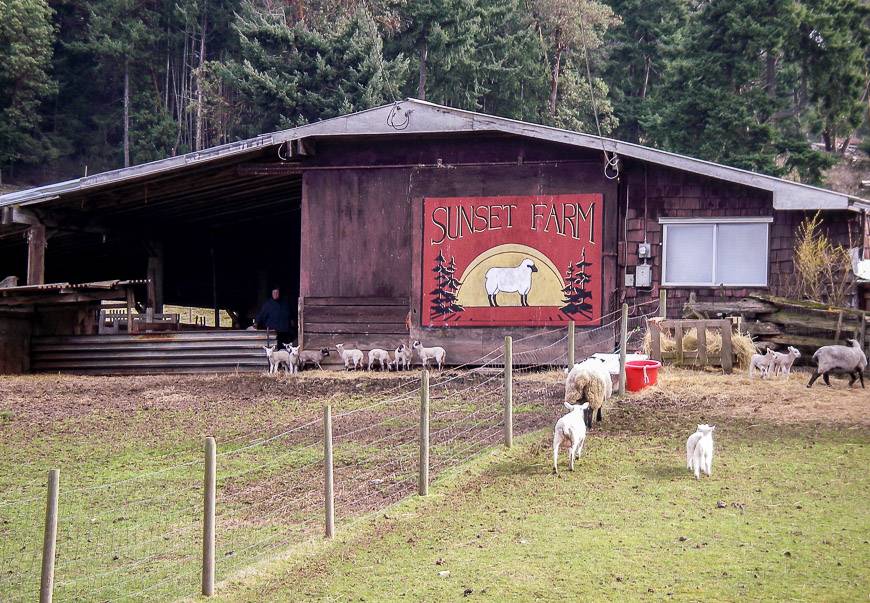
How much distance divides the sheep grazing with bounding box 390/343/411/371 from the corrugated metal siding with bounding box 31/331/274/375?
9.81 ft

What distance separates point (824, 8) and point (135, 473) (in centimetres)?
3455

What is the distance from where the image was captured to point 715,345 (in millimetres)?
17750

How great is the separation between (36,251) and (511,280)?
9703mm

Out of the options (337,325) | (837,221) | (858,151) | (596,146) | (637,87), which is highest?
(637,87)

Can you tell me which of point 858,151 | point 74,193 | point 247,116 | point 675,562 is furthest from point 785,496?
point 858,151

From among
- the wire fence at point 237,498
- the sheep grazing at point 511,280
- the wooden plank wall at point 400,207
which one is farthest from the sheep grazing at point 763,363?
the sheep grazing at point 511,280

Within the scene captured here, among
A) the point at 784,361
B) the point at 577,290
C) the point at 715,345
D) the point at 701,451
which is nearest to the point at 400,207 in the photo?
the point at 577,290

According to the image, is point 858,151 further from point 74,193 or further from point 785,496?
point 785,496

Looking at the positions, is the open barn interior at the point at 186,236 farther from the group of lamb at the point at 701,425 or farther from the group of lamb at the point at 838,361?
the group of lamb at the point at 838,361

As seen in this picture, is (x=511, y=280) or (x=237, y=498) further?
(x=511, y=280)

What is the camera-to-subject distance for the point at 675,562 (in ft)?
28.8

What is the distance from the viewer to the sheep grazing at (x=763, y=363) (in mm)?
16953

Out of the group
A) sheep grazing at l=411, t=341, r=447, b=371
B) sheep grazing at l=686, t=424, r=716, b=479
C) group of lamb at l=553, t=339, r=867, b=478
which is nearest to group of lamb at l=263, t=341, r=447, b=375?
sheep grazing at l=411, t=341, r=447, b=371

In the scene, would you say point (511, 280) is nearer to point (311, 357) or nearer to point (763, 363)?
point (311, 357)
